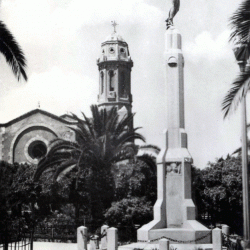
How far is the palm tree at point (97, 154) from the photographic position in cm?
2648

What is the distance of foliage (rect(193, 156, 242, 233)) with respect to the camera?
30.6 metres

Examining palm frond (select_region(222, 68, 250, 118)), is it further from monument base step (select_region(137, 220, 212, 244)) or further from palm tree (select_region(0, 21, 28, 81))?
monument base step (select_region(137, 220, 212, 244))

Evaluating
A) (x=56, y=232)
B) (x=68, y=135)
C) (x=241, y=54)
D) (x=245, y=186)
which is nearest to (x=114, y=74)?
(x=68, y=135)

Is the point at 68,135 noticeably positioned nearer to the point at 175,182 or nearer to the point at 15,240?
the point at 175,182

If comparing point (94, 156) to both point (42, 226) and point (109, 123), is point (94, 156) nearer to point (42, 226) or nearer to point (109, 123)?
point (109, 123)

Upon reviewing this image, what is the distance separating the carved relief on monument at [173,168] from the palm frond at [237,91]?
9244 millimetres

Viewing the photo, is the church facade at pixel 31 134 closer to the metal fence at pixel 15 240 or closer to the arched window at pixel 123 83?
the arched window at pixel 123 83

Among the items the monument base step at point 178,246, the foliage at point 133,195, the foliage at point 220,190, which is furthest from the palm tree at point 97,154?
the monument base step at point 178,246

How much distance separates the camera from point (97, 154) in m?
26.5

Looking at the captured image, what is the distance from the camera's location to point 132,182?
90.5ft

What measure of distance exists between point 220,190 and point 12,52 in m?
19.4

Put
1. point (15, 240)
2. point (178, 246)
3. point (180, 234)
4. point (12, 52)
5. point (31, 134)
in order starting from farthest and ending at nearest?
point (31, 134)
point (180, 234)
point (178, 246)
point (15, 240)
point (12, 52)

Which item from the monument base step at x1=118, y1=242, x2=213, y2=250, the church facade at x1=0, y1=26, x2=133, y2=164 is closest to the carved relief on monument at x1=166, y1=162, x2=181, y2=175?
the monument base step at x1=118, y1=242, x2=213, y2=250

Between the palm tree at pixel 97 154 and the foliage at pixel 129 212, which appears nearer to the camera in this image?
the foliage at pixel 129 212
